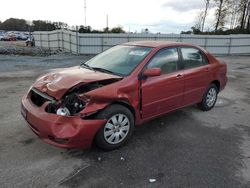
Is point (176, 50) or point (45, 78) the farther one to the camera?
point (176, 50)

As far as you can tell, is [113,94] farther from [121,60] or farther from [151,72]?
[121,60]

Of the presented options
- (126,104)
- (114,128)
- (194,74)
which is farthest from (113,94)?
(194,74)

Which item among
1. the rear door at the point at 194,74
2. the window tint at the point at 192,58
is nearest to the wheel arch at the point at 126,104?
the rear door at the point at 194,74

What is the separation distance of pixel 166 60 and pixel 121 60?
81 centimetres

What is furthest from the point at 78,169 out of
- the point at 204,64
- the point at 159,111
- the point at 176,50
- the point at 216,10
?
the point at 216,10

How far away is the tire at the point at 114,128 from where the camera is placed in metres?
3.34

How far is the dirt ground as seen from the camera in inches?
114

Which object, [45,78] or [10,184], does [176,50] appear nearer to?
[45,78]

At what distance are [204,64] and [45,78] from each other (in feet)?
10.8

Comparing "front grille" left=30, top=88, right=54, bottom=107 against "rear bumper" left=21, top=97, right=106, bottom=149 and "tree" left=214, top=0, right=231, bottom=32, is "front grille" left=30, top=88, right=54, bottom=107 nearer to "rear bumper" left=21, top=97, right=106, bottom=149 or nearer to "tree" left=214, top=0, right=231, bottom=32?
"rear bumper" left=21, top=97, right=106, bottom=149

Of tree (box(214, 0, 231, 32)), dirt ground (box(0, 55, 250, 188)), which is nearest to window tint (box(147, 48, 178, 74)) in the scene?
dirt ground (box(0, 55, 250, 188))

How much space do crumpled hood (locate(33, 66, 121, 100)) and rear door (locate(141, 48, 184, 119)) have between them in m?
0.62

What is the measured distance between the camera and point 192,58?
4879mm

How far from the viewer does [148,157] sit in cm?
342
